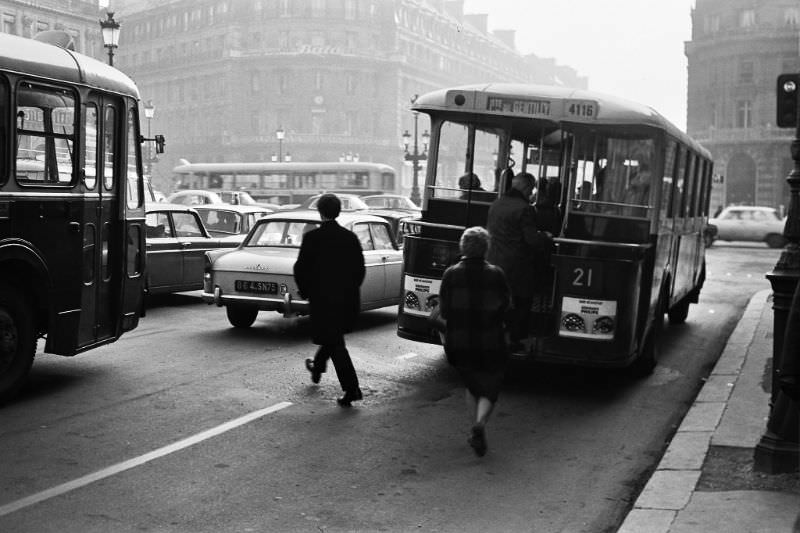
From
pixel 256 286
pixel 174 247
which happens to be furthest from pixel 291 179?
pixel 256 286

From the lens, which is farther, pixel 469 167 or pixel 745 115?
pixel 745 115

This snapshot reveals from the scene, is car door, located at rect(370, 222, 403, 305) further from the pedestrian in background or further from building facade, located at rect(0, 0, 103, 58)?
building facade, located at rect(0, 0, 103, 58)

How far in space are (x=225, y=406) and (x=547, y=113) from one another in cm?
414

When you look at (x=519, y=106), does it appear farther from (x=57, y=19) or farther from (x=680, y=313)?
(x=57, y=19)

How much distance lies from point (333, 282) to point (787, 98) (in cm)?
431

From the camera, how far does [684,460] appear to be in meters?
6.94

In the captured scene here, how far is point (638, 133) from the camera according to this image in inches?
401

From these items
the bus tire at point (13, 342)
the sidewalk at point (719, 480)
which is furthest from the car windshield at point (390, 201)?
the bus tire at point (13, 342)

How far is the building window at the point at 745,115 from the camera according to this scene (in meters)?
79.2

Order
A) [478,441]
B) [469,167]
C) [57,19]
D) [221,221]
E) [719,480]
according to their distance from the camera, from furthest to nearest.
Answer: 1. [57,19]
2. [221,221]
3. [469,167]
4. [478,441]
5. [719,480]

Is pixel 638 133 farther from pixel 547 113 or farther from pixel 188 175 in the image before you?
pixel 188 175

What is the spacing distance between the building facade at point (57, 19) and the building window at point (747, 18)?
50181 millimetres

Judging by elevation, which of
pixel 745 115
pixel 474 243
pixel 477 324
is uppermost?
pixel 745 115

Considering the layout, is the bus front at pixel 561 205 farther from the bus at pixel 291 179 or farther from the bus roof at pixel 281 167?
the bus roof at pixel 281 167
